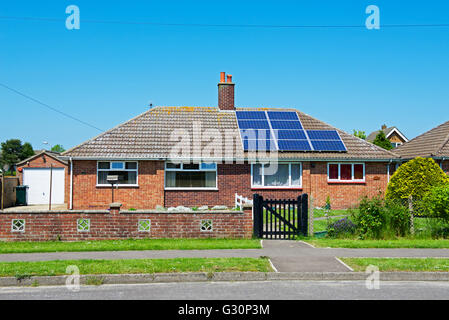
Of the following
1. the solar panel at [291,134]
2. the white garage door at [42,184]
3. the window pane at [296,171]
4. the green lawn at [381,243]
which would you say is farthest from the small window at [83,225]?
the white garage door at [42,184]

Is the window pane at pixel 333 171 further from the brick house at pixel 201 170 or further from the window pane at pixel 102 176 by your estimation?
the window pane at pixel 102 176

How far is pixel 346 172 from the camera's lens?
2378 cm

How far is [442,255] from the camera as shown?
11336 millimetres

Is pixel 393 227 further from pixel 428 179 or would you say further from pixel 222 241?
pixel 222 241

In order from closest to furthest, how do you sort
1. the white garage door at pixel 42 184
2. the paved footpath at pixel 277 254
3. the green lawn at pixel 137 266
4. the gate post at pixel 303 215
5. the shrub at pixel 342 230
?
the green lawn at pixel 137 266 → the paved footpath at pixel 277 254 → the gate post at pixel 303 215 → the shrub at pixel 342 230 → the white garage door at pixel 42 184

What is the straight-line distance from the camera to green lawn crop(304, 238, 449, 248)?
12.5 metres

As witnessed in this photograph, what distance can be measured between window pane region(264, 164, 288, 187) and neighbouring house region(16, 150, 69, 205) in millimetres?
14107

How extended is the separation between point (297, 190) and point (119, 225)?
11.8 metres

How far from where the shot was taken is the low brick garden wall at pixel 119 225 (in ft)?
45.0

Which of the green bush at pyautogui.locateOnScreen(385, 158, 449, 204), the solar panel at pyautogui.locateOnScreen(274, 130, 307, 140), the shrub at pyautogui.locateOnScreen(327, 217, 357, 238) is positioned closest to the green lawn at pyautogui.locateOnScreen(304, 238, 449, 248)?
the shrub at pyautogui.locateOnScreen(327, 217, 357, 238)

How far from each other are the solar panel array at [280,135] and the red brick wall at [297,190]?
1183 mm

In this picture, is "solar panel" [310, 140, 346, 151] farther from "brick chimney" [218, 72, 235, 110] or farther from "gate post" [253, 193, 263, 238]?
"gate post" [253, 193, 263, 238]

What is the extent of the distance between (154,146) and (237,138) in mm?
4523
